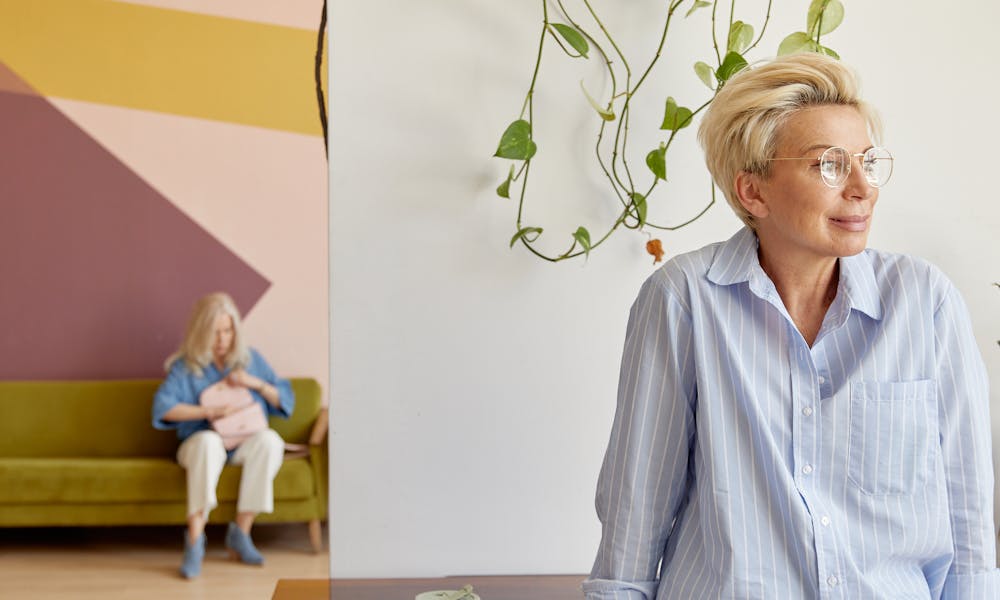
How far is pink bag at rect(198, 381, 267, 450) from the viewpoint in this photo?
17.5 feet

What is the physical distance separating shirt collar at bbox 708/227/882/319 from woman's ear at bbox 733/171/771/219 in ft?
0.17

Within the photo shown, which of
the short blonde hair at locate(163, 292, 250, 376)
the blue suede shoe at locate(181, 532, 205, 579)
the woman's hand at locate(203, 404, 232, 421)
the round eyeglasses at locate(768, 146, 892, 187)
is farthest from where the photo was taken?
the short blonde hair at locate(163, 292, 250, 376)

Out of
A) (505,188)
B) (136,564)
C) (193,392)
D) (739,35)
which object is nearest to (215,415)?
(193,392)

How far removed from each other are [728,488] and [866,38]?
38.6 inches

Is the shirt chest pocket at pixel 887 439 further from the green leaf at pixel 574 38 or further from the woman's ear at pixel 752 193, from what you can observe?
the green leaf at pixel 574 38

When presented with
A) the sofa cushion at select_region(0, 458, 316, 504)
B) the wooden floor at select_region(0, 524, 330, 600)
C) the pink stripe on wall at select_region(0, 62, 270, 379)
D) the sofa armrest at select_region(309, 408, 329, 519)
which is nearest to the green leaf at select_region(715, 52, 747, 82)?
the wooden floor at select_region(0, 524, 330, 600)

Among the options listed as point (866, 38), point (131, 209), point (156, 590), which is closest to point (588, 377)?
point (866, 38)

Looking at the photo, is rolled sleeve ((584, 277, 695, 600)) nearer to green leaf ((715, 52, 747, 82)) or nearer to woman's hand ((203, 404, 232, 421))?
green leaf ((715, 52, 747, 82))

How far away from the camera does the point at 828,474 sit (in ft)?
4.90

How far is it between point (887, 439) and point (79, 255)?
17.3 feet

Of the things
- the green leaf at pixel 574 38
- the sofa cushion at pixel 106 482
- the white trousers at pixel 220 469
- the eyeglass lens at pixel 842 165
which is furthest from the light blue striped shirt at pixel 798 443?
the sofa cushion at pixel 106 482

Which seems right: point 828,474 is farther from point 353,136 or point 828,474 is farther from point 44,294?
point 44,294

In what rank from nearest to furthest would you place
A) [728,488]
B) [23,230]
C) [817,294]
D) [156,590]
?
1. [728,488]
2. [817,294]
3. [156,590]
4. [23,230]

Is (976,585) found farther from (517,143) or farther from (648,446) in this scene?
(517,143)
